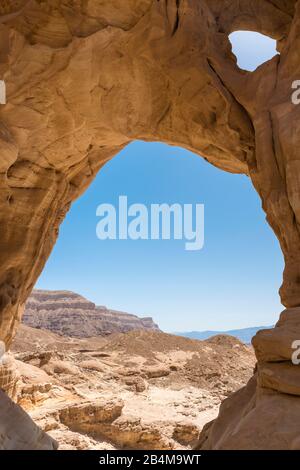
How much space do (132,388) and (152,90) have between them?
1559 cm

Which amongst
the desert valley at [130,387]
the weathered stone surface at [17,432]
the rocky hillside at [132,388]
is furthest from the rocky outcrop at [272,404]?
the rocky hillside at [132,388]

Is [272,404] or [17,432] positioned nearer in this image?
[272,404]

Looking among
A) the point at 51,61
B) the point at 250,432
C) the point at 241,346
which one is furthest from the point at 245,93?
the point at 241,346

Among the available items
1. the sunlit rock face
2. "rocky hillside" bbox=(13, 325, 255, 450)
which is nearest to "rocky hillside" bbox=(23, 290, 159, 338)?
"rocky hillside" bbox=(13, 325, 255, 450)

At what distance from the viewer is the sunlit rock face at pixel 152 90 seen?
7469 mm

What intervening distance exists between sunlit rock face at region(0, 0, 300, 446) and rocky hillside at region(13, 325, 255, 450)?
4835 millimetres

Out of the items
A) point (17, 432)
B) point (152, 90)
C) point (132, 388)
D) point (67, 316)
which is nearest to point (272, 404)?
point (17, 432)

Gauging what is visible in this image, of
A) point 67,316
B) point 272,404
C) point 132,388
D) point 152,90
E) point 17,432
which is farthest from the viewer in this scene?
point 67,316

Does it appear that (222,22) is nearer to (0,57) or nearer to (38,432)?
(0,57)

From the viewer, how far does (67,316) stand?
64.2 m

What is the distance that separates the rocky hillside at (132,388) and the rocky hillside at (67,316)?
24.6 m

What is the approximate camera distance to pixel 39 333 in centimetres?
3862

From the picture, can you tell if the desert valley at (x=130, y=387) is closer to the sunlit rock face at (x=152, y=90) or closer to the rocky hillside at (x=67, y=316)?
the sunlit rock face at (x=152, y=90)

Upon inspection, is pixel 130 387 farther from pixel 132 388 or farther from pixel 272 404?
pixel 272 404
